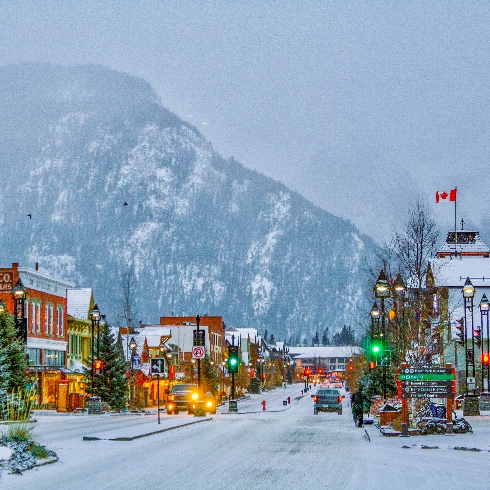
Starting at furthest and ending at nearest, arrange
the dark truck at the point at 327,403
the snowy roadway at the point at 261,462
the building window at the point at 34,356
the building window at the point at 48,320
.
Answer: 1. the building window at the point at 48,320
2. the building window at the point at 34,356
3. the dark truck at the point at 327,403
4. the snowy roadway at the point at 261,462

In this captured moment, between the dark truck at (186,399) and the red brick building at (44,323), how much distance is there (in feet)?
40.5

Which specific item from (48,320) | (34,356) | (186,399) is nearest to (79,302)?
(48,320)

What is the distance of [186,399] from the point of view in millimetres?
58188

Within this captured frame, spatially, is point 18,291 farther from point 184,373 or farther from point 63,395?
point 184,373

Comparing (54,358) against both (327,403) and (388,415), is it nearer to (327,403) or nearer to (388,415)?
(327,403)

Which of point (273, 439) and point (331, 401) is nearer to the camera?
point (273, 439)

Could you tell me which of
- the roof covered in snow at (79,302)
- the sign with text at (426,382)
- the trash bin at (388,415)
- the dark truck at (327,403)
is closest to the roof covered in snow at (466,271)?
the dark truck at (327,403)

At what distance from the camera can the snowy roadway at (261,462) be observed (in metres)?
17.8

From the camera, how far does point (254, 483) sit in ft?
58.2

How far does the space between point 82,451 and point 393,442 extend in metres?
9.40

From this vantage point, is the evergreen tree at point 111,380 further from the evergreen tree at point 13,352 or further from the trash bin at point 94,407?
the evergreen tree at point 13,352

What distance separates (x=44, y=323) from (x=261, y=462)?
173 feet

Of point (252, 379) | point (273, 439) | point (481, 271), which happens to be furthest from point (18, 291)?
point (252, 379)

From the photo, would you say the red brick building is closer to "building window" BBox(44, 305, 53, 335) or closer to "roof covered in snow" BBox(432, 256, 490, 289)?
"building window" BBox(44, 305, 53, 335)
